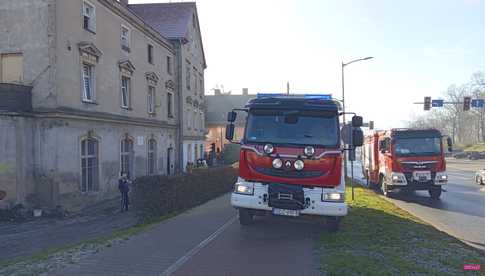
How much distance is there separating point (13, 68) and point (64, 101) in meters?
2.60

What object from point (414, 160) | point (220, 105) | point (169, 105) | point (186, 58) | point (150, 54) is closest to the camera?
point (414, 160)

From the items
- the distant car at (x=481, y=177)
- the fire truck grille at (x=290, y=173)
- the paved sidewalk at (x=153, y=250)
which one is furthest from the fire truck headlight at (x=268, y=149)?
the distant car at (x=481, y=177)

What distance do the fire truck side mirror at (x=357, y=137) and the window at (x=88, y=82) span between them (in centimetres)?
1357

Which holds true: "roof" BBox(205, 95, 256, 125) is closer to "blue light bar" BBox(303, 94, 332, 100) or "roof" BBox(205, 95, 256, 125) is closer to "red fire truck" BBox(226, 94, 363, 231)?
"blue light bar" BBox(303, 94, 332, 100)

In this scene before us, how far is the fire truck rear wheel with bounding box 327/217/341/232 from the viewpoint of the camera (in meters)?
9.05

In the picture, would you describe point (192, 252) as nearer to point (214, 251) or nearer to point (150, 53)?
point (214, 251)

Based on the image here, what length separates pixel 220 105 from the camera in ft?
228

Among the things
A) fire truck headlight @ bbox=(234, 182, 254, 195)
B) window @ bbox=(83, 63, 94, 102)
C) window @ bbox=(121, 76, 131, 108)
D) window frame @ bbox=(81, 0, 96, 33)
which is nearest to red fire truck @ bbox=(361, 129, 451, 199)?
fire truck headlight @ bbox=(234, 182, 254, 195)

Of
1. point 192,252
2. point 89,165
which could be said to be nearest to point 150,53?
point 89,165

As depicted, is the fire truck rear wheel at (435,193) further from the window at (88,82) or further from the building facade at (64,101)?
the window at (88,82)

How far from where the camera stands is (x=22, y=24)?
53.8 ft

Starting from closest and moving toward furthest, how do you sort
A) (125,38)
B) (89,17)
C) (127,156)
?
(89,17) → (127,156) → (125,38)

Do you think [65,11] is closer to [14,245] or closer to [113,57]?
[113,57]

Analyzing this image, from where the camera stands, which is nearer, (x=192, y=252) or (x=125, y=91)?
(x=192, y=252)
